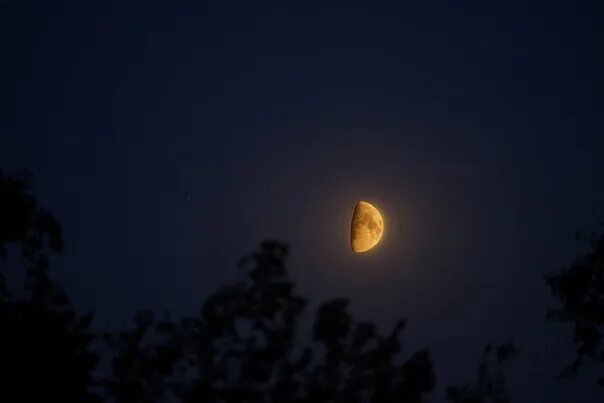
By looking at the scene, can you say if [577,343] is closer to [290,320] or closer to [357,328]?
[357,328]

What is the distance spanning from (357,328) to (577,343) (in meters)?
3.54

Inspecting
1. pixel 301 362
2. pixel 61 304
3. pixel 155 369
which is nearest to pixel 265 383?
pixel 301 362

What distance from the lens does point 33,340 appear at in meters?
9.91

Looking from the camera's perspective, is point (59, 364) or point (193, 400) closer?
point (59, 364)

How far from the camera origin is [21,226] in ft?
33.9

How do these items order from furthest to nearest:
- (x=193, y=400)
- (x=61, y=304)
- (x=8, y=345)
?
(x=193, y=400)
(x=61, y=304)
(x=8, y=345)

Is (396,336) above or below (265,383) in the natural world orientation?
above

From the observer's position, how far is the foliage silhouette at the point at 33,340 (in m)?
9.87

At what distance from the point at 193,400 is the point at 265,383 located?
122 cm

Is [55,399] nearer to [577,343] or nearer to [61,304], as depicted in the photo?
[61,304]

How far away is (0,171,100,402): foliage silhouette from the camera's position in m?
9.87

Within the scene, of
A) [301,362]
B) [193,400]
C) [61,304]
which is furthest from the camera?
[301,362]

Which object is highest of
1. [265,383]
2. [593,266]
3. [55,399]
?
[593,266]

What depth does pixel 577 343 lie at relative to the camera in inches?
526
